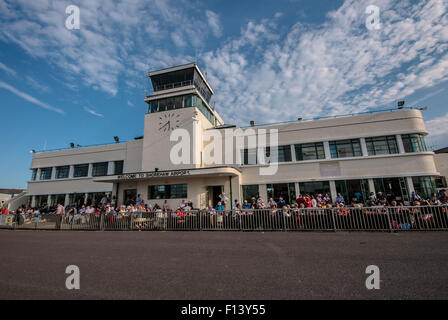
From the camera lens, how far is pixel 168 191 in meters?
18.6

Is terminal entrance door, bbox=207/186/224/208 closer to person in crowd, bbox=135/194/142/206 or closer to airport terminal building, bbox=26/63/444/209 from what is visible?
airport terminal building, bbox=26/63/444/209

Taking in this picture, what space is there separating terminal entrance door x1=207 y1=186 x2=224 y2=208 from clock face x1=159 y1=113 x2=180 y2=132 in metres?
6.69

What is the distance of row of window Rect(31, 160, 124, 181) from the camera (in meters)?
23.3

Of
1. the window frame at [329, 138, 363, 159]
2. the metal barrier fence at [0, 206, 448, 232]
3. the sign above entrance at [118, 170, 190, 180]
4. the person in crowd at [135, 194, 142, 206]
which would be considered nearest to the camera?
the metal barrier fence at [0, 206, 448, 232]

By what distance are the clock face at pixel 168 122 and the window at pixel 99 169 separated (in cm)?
876

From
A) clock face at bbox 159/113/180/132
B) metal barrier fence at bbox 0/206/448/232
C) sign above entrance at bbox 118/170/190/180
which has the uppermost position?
clock face at bbox 159/113/180/132

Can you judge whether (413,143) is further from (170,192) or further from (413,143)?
(170,192)

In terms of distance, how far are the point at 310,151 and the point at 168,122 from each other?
43.3ft

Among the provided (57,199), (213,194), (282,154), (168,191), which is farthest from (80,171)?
(282,154)
